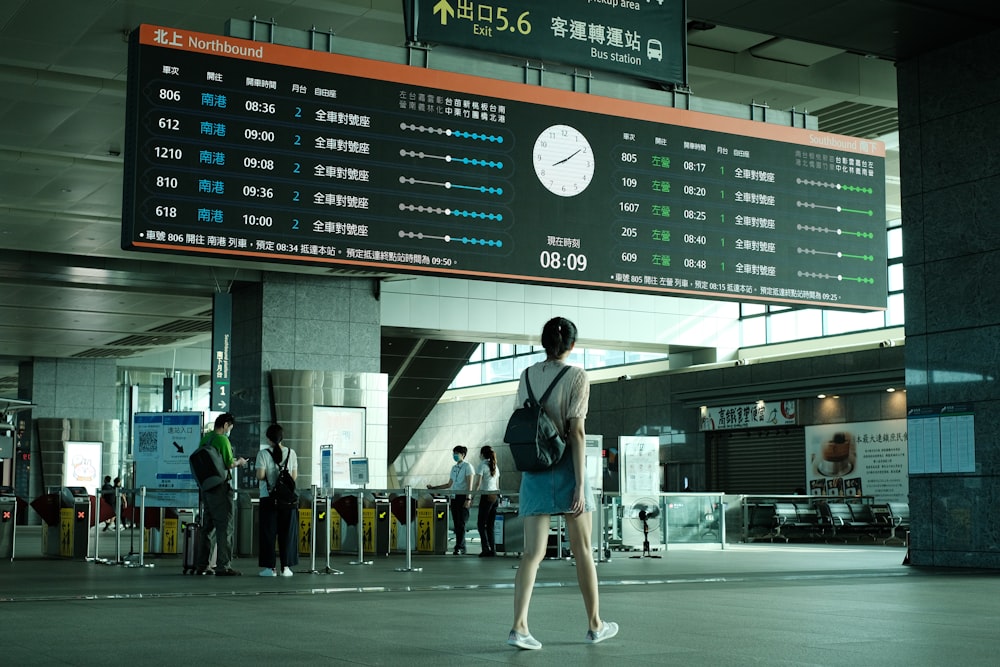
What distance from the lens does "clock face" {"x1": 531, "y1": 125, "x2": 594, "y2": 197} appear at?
10125mm

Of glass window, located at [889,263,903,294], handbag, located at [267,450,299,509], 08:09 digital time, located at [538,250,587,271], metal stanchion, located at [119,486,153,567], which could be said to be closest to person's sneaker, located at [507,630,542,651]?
08:09 digital time, located at [538,250,587,271]

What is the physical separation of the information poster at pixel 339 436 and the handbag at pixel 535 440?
18.5m

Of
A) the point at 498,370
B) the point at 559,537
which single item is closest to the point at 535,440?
the point at 559,537

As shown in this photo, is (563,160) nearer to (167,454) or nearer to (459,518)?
(167,454)

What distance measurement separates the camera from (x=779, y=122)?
37.1 feet

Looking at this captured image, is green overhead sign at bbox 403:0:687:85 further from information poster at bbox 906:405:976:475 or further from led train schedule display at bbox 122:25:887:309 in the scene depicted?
information poster at bbox 906:405:976:475

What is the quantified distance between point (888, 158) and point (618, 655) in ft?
52.0

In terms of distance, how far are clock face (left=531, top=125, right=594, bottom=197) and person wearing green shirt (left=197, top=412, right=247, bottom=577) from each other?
4440 mm

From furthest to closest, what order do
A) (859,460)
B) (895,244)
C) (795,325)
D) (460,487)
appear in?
(795,325) < (895,244) < (859,460) < (460,487)

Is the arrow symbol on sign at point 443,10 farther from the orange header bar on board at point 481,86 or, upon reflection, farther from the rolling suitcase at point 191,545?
the rolling suitcase at point 191,545

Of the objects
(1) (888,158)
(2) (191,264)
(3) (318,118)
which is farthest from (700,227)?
(2) (191,264)

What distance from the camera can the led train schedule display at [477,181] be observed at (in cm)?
891

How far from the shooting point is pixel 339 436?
24.7 meters

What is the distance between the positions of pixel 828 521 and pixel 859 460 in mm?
2077
